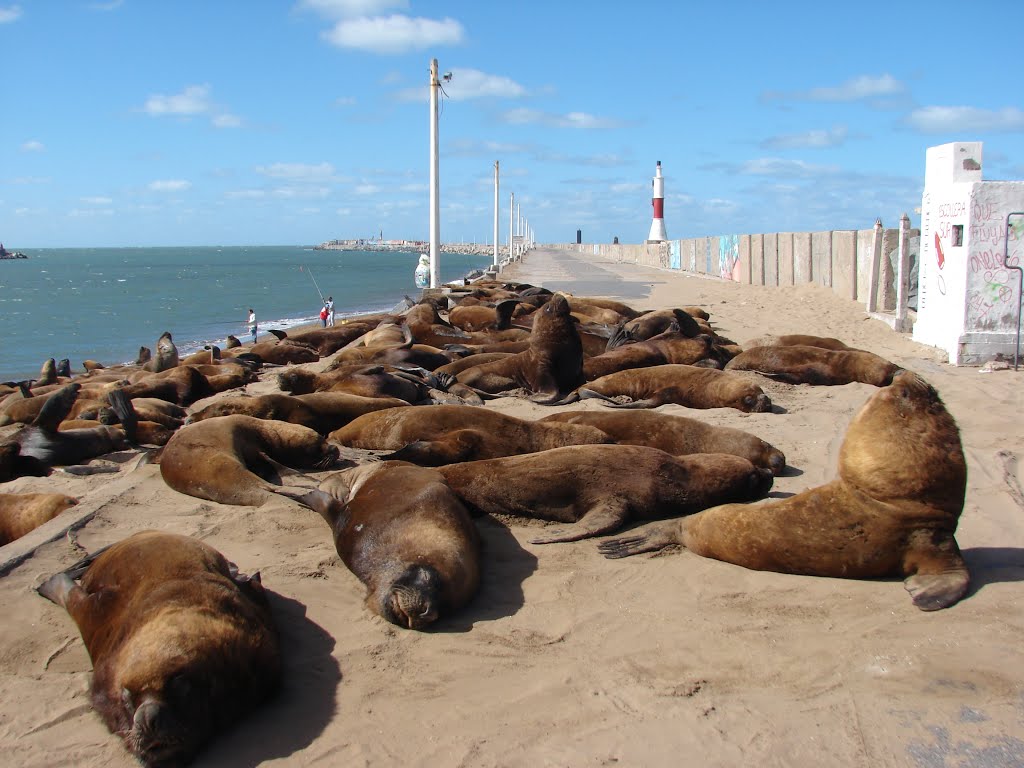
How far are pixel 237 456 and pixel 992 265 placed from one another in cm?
950

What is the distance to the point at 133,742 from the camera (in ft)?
9.06

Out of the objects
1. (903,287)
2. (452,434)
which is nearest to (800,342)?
(903,287)

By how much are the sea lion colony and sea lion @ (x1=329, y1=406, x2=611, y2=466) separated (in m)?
0.02

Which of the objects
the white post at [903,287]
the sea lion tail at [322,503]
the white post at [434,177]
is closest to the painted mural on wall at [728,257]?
the white post at [434,177]

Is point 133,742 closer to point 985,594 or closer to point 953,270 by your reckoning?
point 985,594

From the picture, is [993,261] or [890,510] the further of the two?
[993,261]

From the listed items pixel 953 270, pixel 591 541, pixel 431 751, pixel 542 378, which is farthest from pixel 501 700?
pixel 953 270

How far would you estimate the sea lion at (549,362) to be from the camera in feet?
28.5

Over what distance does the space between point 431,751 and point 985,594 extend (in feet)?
8.70

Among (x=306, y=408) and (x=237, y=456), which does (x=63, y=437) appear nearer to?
(x=306, y=408)

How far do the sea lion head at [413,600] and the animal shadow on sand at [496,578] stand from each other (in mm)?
82

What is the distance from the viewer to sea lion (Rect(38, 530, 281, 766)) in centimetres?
279

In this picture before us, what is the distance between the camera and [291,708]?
3.12 m

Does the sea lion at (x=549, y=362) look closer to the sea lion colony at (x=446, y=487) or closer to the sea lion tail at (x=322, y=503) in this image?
Result: the sea lion colony at (x=446, y=487)
